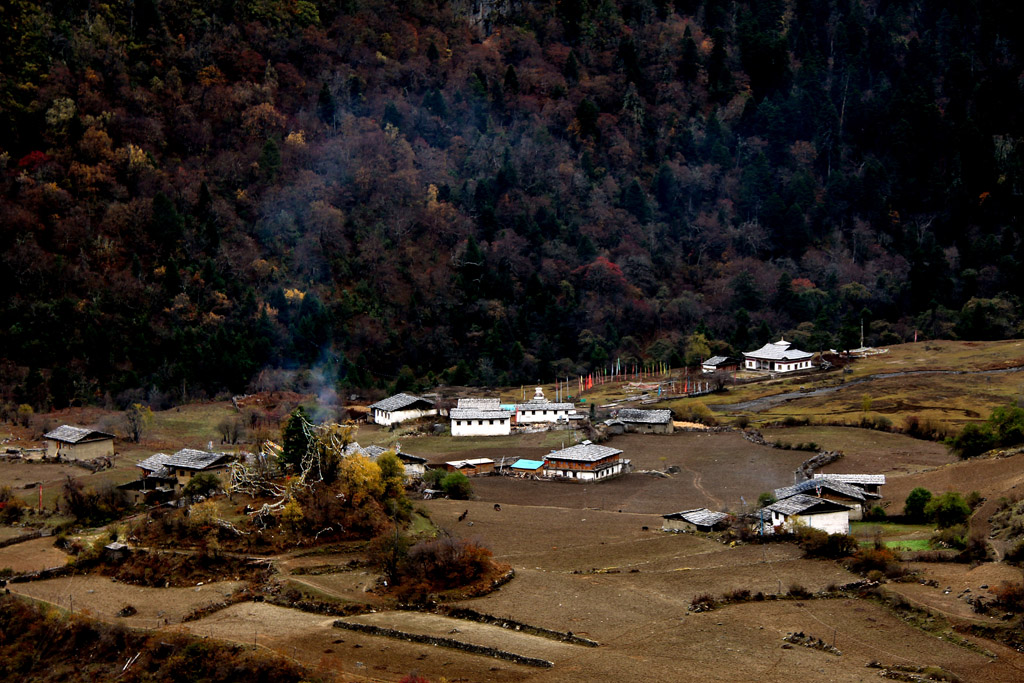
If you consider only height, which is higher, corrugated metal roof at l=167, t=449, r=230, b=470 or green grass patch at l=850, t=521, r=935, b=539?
corrugated metal roof at l=167, t=449, r=230, b=470

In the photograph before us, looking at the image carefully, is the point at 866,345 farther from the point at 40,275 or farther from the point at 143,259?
the point at 40,275

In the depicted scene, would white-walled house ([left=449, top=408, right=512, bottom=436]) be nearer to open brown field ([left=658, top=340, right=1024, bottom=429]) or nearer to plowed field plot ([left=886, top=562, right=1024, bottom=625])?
open brown field ([left=658, top=340, right=1024, bottom=429])

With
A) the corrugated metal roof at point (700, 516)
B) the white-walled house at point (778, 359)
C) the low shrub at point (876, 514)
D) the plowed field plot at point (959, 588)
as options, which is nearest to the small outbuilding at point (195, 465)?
the corrugated metal roof at point (700, 516)

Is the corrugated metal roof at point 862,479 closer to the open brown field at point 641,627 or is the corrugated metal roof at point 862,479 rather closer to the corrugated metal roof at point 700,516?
the corrugated metal roof at point 700,516

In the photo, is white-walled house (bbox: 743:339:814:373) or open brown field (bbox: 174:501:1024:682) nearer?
open brown field (bbox: 174:501:1024:682)

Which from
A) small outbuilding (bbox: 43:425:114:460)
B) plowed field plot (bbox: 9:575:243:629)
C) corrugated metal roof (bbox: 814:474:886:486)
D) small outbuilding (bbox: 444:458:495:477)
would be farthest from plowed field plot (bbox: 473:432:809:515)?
small outbuilding (bbox: 43:425:114:460)

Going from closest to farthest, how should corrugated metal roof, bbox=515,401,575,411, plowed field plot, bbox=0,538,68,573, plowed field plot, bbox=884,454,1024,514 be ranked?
plowed field plot, bbox=0,538,68,573
plowed field plot, bbox=884,454,1024,514
corrugated metal roof, bbox=515,401,575,411

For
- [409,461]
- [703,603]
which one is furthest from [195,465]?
[703,603]
